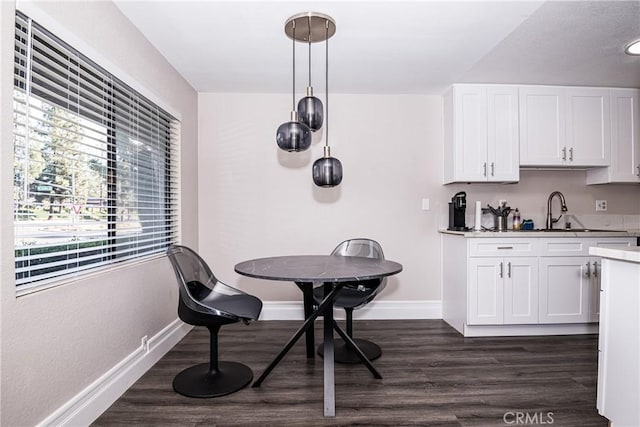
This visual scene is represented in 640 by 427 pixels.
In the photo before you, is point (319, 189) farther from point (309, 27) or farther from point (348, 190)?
point (309, 27)

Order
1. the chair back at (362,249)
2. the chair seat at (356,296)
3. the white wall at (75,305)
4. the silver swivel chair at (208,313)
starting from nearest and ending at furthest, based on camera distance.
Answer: the white wall at (75,305), the silver swivel chair at (208,313), the chair seat at (356,296), the chair back at (362,249)

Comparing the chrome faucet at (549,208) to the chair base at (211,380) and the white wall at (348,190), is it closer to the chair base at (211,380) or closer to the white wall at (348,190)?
the white wall at (348,190)

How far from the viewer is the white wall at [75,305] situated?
4.39ft

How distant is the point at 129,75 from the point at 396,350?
283cm

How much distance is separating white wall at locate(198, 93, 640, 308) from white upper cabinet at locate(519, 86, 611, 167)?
1.15 feet

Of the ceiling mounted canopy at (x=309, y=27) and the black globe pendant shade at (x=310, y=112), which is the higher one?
the ceiling mounted canopy at (x=309, y=27)

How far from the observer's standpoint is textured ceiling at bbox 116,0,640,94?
7.00 feet

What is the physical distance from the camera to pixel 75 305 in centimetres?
173

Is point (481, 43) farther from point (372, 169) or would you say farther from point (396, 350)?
point (396, 350)

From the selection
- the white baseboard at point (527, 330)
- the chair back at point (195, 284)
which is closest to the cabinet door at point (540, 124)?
the white baseboard at point (527, 330)

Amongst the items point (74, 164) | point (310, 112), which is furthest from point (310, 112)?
point (74, 164)

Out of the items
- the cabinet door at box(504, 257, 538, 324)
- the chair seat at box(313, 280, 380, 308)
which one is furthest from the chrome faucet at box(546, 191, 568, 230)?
the chair seat at box(313, 280, 380, 308)

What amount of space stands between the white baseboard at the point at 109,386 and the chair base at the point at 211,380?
0.29m

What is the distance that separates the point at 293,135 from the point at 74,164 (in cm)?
117
